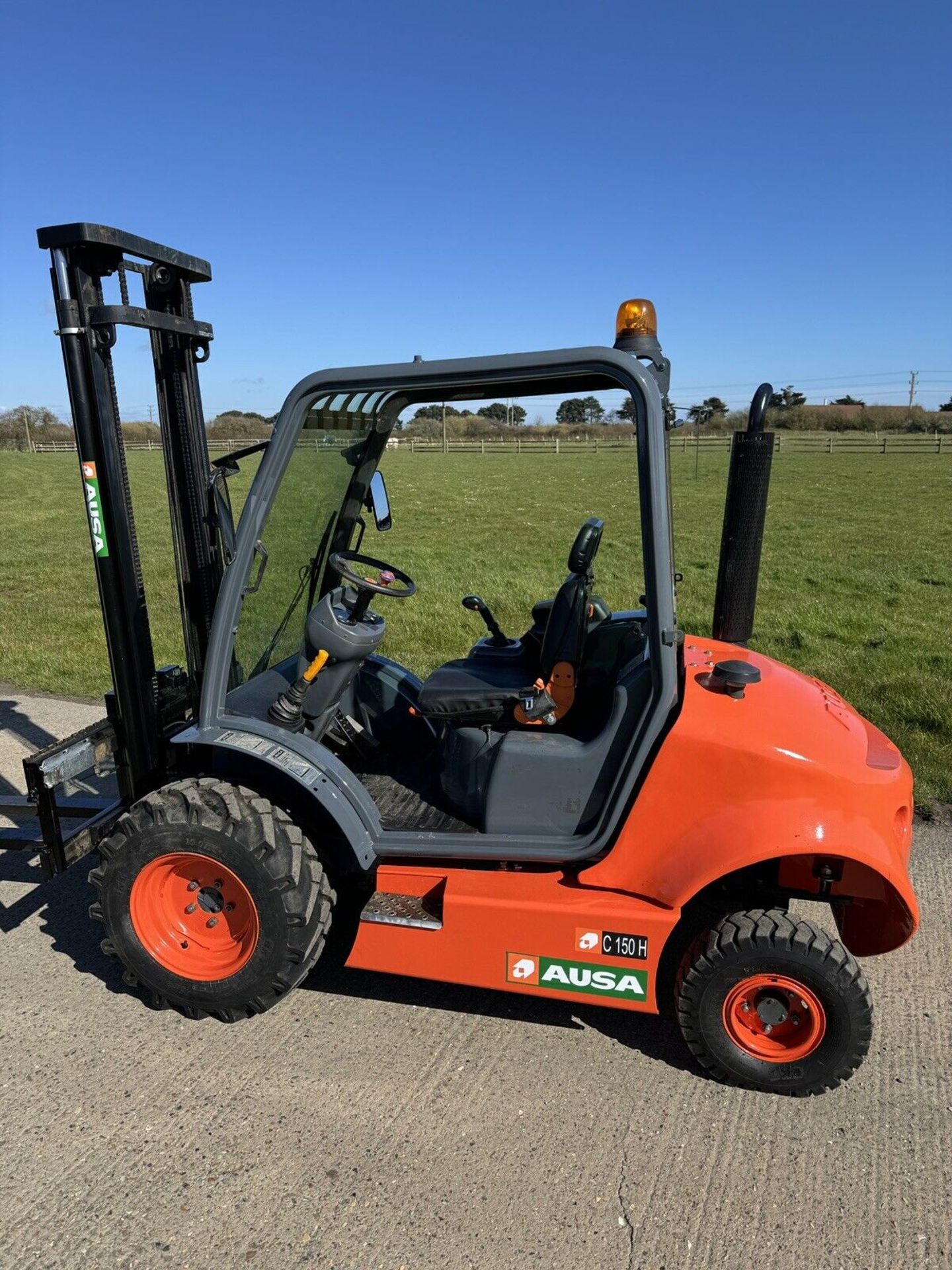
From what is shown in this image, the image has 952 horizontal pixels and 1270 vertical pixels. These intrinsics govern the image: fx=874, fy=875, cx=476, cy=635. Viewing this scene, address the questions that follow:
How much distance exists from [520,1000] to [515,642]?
1468mm

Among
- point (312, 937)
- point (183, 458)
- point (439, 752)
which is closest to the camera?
point (312, 937)

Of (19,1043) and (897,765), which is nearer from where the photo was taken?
(897,765)

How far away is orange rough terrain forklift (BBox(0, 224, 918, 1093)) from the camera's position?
2701 millimetres

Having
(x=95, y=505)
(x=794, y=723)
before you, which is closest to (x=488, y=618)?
(x=794, y=723)

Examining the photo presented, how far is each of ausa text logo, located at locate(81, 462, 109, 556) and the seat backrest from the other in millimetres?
1754

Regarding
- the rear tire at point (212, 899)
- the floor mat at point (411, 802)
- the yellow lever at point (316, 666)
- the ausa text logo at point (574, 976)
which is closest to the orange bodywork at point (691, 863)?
the ausa text logo at point (574, 976)

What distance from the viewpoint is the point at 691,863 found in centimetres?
271

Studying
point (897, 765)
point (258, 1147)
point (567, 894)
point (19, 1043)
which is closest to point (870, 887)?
point (897, 765)

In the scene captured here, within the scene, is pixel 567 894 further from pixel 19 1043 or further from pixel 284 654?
pixel 19 1043

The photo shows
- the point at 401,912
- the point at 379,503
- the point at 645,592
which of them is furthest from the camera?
the point at 379,503

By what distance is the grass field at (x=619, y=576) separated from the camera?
7340 mm

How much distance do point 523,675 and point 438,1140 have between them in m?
1.61

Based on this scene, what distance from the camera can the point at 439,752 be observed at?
11.5ft

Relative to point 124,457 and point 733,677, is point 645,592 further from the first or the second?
point 124,457
